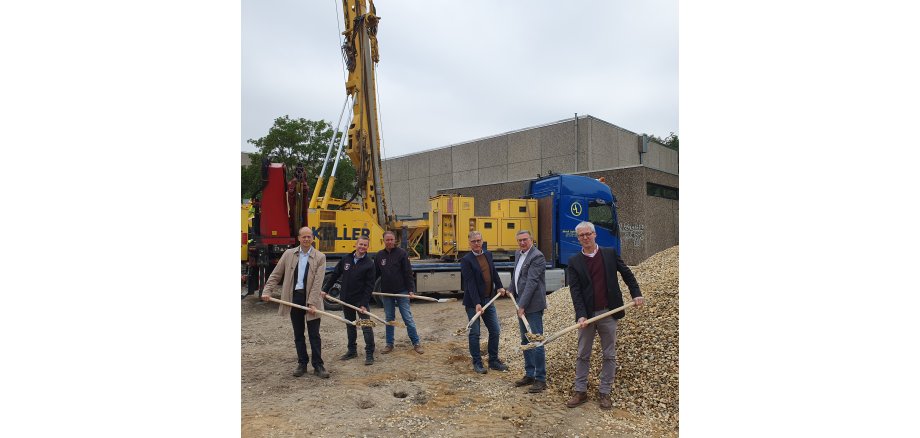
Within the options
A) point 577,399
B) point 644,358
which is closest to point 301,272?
point 577,399

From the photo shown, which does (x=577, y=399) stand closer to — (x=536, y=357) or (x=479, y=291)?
(x=536, y=357)

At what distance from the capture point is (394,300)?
653 centimetres

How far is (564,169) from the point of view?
2348 centimetres

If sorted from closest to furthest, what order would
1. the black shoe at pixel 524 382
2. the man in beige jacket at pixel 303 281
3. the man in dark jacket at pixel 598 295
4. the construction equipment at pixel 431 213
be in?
the man in dark jacket at pixel 598 295 → the black shoe at pixel 524 382 → the man in beige jacket at pixel 303 281 → the construction equipment at pixel 431 213

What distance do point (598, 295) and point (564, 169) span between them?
20038 millimetres

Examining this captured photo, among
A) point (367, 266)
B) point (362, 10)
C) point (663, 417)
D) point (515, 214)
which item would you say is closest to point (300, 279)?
point (367, 266)

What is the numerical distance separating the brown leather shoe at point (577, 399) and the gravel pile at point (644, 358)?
149 millimetres

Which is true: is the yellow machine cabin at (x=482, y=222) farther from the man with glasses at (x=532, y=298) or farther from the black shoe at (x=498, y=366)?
the man with glasses at (x=532, y=298)

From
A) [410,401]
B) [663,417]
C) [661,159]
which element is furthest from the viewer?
[661,159]

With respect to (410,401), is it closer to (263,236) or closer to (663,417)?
(663,417)

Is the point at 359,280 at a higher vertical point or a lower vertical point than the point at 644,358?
higher

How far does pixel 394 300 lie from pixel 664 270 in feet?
12.2

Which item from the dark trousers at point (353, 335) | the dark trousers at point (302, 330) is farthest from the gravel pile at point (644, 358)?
the dark trousers at point (302, 330)

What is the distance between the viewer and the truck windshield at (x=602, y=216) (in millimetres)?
10656
